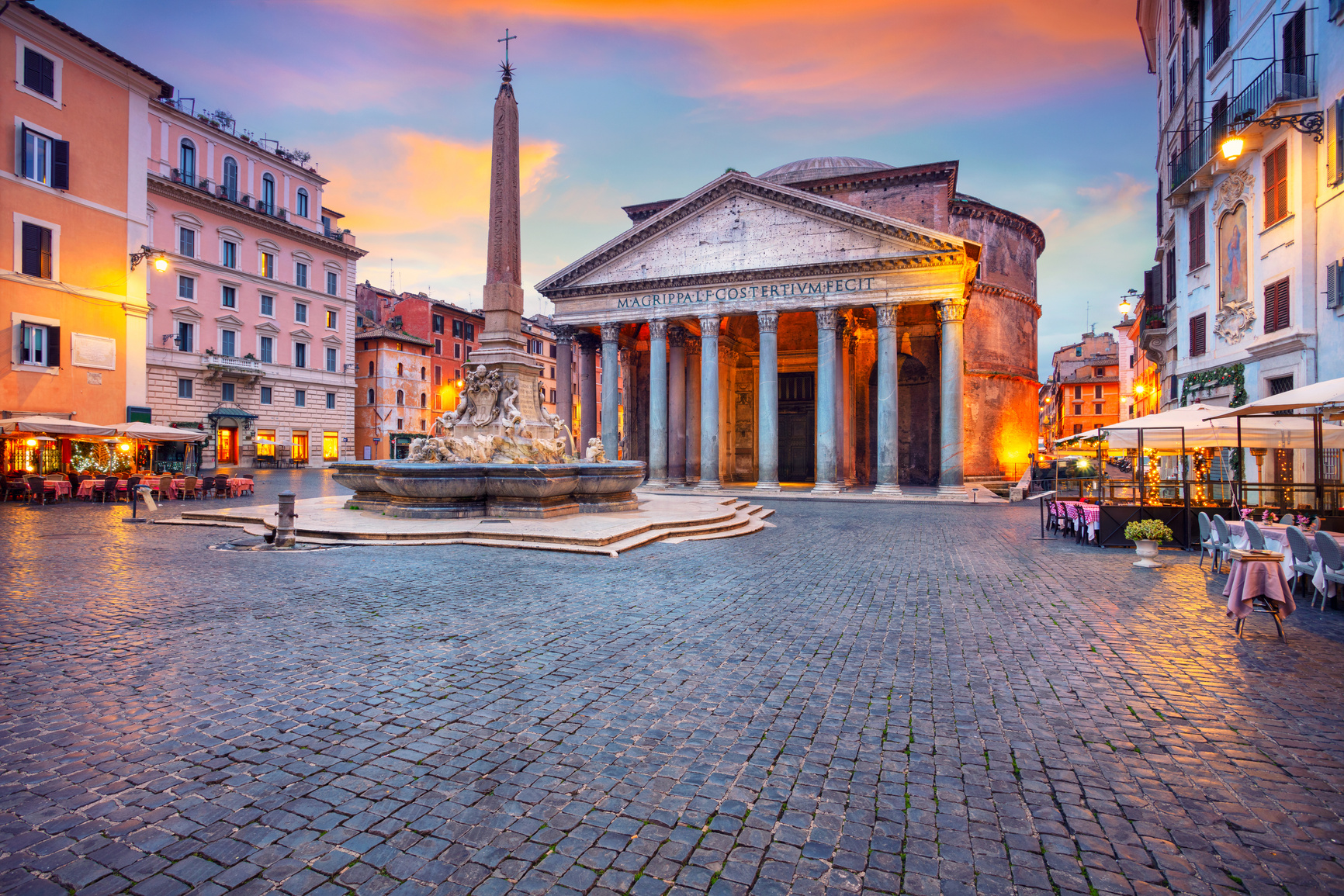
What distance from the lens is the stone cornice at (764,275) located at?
24.8 metres

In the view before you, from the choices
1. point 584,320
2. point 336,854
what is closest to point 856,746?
point 336,854

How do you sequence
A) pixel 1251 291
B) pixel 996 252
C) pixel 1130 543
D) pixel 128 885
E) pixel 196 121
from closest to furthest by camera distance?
1. pixel 128 885
2. pixel 1130 543
3. pixel 1251 291
4. pixel 196 121
5. pixel 996 252

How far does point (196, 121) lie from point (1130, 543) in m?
42.8

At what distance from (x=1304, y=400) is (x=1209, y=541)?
7.68 ft

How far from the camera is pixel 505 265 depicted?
14.3m

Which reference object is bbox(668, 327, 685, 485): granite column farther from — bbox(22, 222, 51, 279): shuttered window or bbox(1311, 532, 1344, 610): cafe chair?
bbox(1311, 532, 1344, 610): cafe chair

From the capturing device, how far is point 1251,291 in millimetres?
17047

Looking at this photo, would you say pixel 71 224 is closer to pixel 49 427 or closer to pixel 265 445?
pixel 49 427

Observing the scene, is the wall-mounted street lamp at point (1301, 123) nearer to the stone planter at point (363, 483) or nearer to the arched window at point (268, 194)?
the stone planter at point (363, 483)

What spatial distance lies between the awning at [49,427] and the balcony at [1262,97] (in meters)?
29.0

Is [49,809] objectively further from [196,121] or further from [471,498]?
[196,121]

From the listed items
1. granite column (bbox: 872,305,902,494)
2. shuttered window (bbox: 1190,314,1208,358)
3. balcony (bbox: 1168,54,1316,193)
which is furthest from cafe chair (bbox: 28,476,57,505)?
shuttered window (bbox: 1190,314,1208,358)

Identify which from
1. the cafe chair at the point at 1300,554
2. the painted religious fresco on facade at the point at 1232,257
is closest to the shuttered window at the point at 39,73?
the cafe chair at the point at 1300,554

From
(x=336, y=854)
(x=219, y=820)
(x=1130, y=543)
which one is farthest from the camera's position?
(x=1130, y=543)
